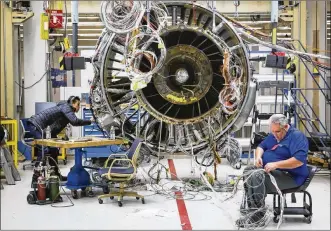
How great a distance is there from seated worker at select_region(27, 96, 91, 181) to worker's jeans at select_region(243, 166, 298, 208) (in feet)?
9.18

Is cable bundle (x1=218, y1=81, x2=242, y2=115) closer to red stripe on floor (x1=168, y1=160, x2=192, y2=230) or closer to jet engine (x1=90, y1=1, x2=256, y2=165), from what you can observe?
jet engine (x1=90, y1=1, x2=256, y2=165)

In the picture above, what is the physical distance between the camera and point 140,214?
5.33 m

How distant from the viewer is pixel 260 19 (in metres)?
11.4

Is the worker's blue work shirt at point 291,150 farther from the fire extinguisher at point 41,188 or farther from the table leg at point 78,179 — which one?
the fire extinguisher at point 41,188

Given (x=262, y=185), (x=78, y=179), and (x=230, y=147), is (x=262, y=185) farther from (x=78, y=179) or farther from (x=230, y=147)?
(x=230, y=147)

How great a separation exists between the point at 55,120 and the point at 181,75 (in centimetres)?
187

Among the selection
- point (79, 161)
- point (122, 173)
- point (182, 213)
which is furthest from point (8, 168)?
point (182, 213)

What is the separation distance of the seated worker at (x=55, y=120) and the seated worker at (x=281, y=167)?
280 centimetres

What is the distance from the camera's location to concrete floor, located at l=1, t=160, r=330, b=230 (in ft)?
16.0

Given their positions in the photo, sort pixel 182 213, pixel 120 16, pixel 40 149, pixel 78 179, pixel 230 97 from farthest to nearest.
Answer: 1. pixel 40 149
2. pixel 230 97
3. pixel 120 16
4. pixel 78 179
5. pixel 182 213

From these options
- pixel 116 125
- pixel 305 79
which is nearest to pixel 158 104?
pixel 116 125

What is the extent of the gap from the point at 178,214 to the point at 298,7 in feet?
19.4

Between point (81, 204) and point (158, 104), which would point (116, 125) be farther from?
point (81, 204)

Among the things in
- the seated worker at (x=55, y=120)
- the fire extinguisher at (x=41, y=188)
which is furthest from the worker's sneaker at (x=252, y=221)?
the seated worker at (x=55, y=120)
